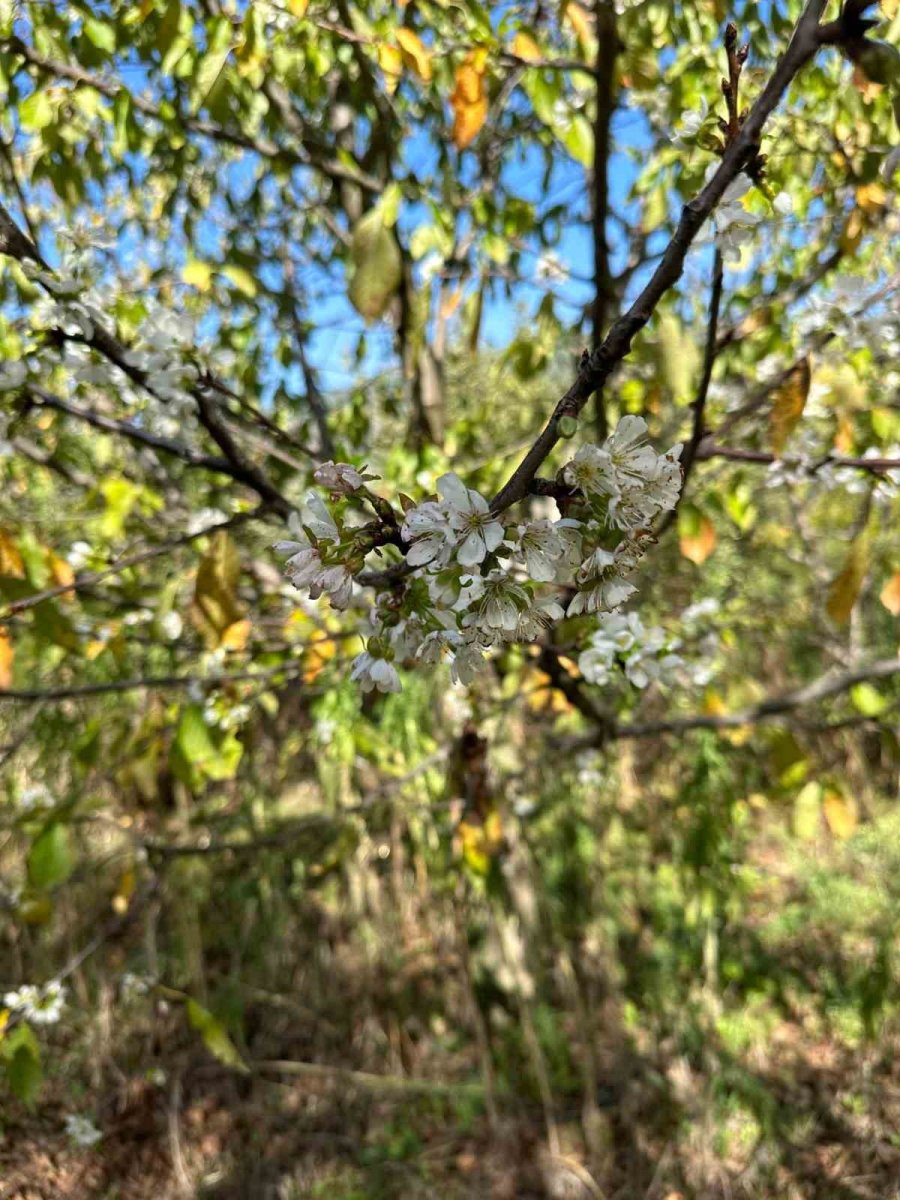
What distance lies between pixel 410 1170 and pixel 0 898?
162cm

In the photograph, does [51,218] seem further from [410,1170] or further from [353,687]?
[410,1170]

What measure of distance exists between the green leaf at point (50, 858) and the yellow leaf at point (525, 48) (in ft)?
5.45

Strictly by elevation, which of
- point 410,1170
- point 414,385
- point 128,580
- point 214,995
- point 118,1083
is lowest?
point 410,1170

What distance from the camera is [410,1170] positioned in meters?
2.67

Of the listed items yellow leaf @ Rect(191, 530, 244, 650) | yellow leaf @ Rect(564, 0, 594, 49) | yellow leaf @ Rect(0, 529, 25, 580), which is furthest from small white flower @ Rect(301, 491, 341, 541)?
yellow leaf @ Rect(564, 0, 594, 49)

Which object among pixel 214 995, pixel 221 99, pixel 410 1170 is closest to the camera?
pixel 221 99

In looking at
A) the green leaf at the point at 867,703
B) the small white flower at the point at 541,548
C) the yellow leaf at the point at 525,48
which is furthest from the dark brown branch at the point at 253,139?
the green leaf at the point at 867,703

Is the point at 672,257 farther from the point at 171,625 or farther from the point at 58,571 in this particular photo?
the point at 171,625

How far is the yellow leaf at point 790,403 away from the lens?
1.18 metres

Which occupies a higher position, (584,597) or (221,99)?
(221,99)

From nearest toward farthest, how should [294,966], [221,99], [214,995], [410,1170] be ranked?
[221,99]
[410,1170]
[214,995]
[294,966]

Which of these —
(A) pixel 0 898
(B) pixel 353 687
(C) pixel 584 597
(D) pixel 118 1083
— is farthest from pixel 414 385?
(D) pixel 118 1083

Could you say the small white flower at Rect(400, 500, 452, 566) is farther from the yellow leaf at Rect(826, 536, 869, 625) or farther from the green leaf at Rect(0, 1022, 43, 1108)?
the green leaf at Rect(0, 1022, 43, 1108)

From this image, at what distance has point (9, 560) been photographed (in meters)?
1.29
